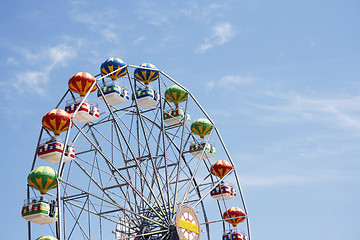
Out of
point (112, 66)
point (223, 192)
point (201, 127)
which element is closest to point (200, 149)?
point (201, 127)

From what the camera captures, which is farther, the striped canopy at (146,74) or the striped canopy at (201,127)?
the striped canopy at (201,127)

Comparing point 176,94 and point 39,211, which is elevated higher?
point 176,94

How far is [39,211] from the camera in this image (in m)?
22.3

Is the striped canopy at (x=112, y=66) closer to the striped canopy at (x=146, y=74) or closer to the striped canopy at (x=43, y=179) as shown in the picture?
the striped canopy at (x=146, y=74)

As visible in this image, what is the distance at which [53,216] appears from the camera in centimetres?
2264

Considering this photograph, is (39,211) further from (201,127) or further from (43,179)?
(201,127)

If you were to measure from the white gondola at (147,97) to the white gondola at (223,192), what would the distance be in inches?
233

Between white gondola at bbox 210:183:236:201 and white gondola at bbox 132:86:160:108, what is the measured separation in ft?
19.4

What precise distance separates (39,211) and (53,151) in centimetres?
243

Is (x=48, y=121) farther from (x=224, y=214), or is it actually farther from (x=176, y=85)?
(x=224, y=214)

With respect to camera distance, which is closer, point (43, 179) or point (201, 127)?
point (43, 179)

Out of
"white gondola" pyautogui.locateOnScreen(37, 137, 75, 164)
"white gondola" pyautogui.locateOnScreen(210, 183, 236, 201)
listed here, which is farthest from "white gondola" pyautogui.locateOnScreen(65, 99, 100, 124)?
"white gondola" pyautogui.locateOnScreen(210, 183, 236, 201)

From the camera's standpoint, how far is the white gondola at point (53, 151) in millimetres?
23250

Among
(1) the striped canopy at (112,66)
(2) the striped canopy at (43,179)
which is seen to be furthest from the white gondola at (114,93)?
(2) the striped canopy at (43,179)
